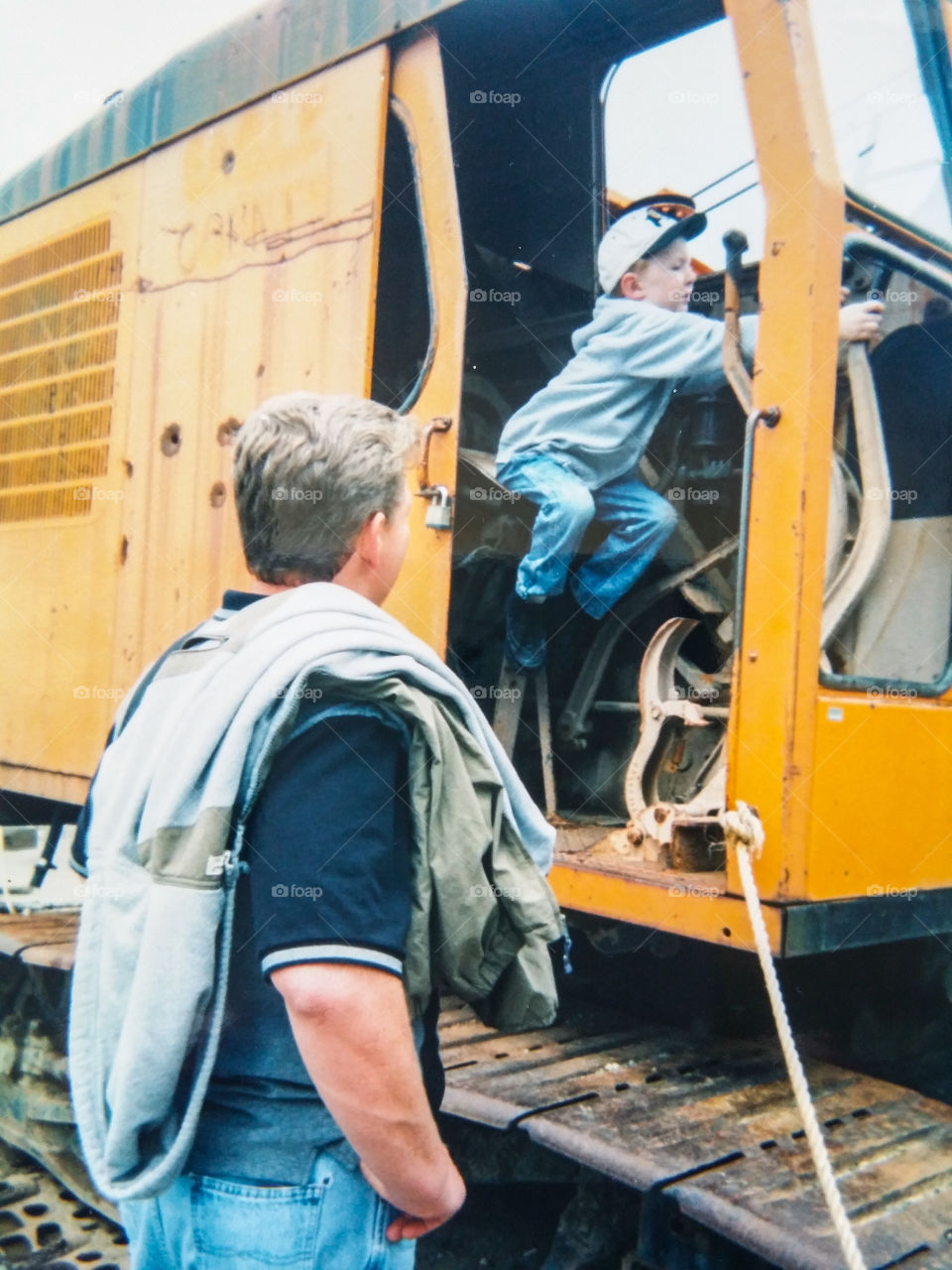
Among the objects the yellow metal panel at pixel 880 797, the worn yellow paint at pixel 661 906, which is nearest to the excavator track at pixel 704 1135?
the worn yellow paint at pixel 661 906

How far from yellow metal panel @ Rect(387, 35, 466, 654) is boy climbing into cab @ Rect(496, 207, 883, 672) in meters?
0.20

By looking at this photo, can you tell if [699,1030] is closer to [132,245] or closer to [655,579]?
[655,579]

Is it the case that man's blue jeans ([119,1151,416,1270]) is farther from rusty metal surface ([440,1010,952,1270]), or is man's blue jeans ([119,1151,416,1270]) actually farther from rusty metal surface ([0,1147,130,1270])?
rusty metal surface ([0,1147,130,1270])

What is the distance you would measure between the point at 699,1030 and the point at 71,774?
2.20m

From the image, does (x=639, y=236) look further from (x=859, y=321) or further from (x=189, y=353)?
(x=189, y=353)

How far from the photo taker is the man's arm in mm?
1041

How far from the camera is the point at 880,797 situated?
6.91ft

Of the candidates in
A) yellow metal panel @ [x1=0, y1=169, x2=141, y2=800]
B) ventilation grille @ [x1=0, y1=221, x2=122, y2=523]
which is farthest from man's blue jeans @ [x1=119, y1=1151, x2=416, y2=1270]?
ventilation grille @ [x1=0, y1=221, x2=122, y2=523]

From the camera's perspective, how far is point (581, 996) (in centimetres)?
292

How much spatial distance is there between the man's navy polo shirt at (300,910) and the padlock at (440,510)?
1.44 metres

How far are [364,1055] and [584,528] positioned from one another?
175 cm

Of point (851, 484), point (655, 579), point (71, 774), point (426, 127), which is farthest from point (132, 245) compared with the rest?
point (851, 484)

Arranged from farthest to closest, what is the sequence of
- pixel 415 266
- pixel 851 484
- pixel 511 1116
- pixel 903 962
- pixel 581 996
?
pixel 415 266, pixel 581 996, pixel 903 962, pixel 851 484, pixel 511 1116

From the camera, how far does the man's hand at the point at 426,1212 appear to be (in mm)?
1128
